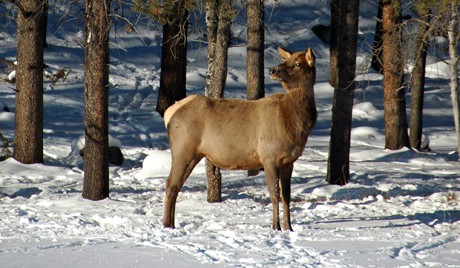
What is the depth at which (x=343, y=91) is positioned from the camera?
1428 cm

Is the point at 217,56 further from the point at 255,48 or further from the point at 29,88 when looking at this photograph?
the point at 29,88

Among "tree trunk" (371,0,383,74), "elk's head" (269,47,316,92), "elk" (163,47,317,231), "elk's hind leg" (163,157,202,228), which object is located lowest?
"elk's hind leg" (163,157,202,228)

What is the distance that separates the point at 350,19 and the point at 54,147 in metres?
8.49

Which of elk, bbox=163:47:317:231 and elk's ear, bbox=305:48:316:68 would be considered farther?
elk's ear, bbox=305:48:316:68

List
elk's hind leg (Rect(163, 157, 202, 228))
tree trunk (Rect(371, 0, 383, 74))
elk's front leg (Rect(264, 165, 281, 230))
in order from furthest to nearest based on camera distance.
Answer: tree trunk (Rect(371, 0, 383, 74)), elk's hind leg (Rect(163, 157, 202, 228)), elk's front leg (Rect(264, 165, 281, 230))

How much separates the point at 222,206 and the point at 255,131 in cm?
230

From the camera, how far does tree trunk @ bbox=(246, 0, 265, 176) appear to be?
14.3m

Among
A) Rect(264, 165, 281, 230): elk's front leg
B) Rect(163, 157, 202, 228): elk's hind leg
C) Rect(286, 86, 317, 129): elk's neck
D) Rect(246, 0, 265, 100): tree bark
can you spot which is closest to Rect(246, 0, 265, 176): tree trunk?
Rect(246, 0, 265, 100): tree bark

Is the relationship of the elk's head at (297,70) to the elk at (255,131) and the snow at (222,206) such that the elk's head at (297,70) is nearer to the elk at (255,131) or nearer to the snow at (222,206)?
the elk at (255,131)

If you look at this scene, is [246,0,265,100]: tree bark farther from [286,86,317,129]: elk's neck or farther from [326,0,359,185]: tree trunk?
[286,86,317,129]: elk's neck

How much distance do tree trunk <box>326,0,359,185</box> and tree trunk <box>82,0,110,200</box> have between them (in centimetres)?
437

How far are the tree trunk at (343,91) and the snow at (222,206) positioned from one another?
43 centimetres

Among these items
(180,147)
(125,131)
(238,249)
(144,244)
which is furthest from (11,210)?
(125,131)

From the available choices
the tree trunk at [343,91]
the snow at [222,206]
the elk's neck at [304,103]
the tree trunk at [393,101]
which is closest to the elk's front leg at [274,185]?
the snow at [222,206]
